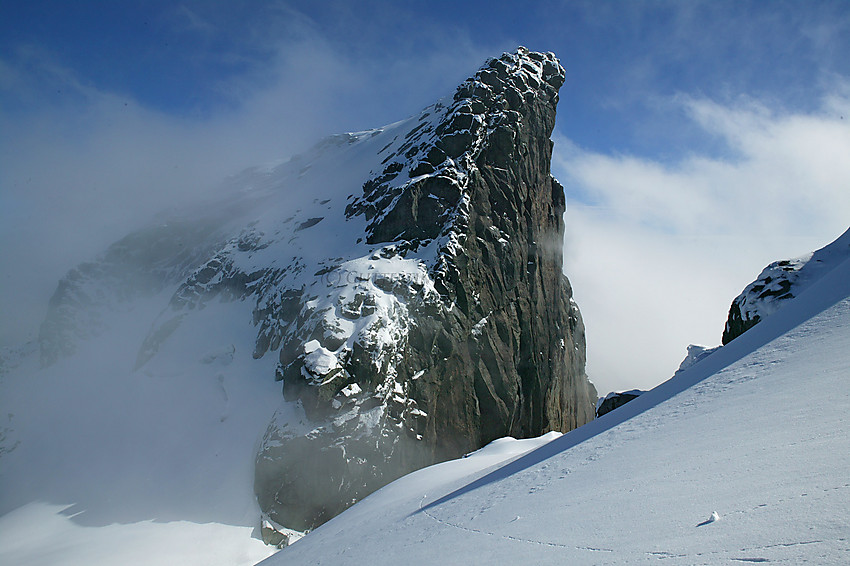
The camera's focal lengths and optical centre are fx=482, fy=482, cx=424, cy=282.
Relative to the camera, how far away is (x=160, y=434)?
119 ft

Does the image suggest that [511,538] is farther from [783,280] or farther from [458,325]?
[458,325]

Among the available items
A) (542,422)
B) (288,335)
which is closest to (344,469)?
(288,335)

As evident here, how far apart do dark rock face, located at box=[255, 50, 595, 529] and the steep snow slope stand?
23355mm

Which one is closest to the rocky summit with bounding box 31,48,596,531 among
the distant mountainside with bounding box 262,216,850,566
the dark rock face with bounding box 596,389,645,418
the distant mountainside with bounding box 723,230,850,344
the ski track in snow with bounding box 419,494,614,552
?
the dark rock face with bounding box 596,389,645,418

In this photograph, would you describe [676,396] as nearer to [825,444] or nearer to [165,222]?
[825,444]

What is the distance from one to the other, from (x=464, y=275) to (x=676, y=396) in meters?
32.9

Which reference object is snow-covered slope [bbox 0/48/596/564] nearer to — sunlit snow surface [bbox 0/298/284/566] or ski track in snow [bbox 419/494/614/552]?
sunlit snow surface [bbox 0/298/284/566]

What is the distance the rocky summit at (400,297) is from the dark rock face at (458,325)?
0.13m

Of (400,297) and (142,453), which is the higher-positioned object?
(400,297)

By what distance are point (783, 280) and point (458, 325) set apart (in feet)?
80.1

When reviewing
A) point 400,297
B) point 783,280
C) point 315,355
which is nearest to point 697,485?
point 783,280

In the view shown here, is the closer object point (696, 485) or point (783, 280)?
point (696, 485)

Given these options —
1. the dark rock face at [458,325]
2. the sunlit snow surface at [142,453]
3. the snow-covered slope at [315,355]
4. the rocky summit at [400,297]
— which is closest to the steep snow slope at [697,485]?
the dark rock face at [458,325]

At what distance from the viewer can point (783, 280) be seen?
1612cm
